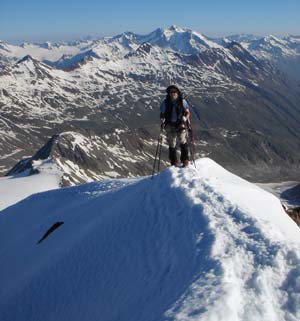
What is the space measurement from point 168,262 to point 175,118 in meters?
11.4

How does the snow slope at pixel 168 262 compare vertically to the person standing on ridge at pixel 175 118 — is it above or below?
below

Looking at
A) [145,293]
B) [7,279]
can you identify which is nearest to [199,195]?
[145,293]

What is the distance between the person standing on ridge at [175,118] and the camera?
2416 cm

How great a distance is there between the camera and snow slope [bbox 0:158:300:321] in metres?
12.1

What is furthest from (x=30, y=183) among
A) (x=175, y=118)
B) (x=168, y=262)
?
(x=168, y=262)

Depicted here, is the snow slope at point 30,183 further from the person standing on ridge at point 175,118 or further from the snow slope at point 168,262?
the snow slope at point 168,262

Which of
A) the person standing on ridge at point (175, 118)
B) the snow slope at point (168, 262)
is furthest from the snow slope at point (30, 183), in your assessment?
the snow slope at point (168, 262)

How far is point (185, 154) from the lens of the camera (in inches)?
999

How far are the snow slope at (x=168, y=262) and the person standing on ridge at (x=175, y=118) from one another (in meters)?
2.93

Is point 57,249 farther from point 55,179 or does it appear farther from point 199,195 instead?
point 55,179

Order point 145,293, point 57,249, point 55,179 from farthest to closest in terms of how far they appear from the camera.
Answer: point 55,179
point 57,249
point 145,293

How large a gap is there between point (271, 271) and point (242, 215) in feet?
13.3

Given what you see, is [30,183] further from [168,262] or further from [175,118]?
[168,262]

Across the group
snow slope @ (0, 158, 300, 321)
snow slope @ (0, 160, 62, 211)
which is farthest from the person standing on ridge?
snow slope @ (0, 160, 62, 211)
